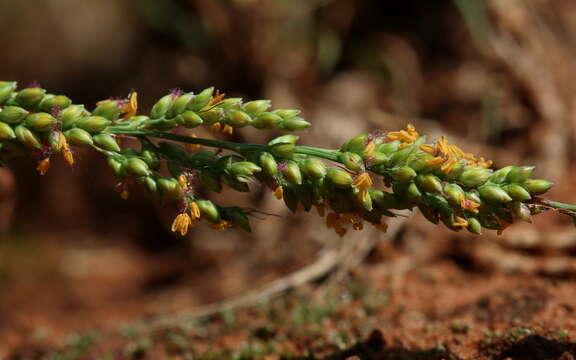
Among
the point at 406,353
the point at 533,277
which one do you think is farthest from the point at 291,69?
the point at 406,353

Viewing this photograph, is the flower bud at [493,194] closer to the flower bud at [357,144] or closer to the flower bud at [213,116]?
the flower bud at [357,144]

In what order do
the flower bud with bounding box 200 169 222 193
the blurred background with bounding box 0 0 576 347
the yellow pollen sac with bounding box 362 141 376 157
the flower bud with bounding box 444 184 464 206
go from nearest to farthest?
the flower bud with bounding box 444 184 464 206 < the yellow pollen sac with bounding box 362 141 376 157 < the flower bud with bounding box 200 169 222 193 < the blurred background with bounding box 0 0 576 347

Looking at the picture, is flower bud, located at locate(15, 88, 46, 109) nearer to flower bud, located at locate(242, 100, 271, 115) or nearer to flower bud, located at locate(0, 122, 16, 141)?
flower bud, located at locate(0, 122, 16, 141)

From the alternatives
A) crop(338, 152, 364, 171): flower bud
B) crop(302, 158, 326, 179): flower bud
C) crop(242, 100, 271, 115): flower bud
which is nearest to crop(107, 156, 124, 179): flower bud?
crop(242, 100, 271, 115): flower bud

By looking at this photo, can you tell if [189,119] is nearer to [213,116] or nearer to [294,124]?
[213,116]

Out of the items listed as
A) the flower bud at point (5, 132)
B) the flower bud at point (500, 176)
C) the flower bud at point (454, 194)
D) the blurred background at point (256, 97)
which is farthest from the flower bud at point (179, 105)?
the blurred background at point (256, 97)

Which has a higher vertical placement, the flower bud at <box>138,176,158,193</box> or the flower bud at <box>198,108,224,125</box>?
the flower bud at <box>198,108,224,125</box>

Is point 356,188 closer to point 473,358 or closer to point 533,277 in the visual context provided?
point 473,358
